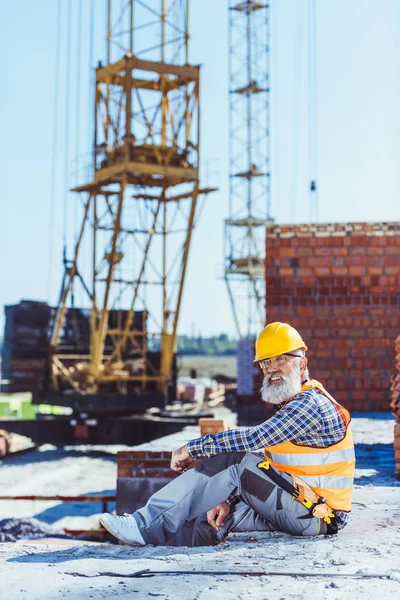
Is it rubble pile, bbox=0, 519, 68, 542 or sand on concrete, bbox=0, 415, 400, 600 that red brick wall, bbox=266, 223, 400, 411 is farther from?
sand on concrete, bbox=0, 415, 400, 600

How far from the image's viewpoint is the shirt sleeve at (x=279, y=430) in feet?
13.1

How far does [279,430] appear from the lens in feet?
13.1

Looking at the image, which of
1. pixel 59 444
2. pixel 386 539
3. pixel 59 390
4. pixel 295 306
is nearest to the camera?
pixel 386 539

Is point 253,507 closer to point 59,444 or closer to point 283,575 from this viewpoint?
point 283,575

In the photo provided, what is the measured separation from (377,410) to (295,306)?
1532mm

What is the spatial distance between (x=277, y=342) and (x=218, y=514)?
90 centimetres

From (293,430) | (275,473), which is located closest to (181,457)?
(275,473)

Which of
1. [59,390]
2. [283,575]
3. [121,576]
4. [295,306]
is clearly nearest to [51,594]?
[121,576]

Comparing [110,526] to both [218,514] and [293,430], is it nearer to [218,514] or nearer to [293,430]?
[218,514]

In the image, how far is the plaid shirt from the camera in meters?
3.99

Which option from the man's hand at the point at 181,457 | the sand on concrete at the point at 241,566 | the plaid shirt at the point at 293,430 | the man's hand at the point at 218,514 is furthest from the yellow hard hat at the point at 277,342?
the sand on concrete at the point at 241,566

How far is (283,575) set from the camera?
3365 mm

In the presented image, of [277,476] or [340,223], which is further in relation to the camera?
[340,223]

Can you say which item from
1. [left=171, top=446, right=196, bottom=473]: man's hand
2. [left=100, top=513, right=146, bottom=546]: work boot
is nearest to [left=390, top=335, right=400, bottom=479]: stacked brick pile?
[left=171, top=446, right=196, bottom=473]: man's hand
